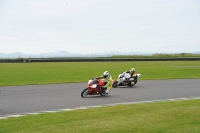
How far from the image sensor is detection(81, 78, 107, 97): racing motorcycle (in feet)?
53.6

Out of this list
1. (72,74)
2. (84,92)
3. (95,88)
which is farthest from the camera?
(72,74)

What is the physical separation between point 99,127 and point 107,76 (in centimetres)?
803

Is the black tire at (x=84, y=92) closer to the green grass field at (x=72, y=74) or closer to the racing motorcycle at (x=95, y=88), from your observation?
the racing motorcycle at (x=95, y=88)

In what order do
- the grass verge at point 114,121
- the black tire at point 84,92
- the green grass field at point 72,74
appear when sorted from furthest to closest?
the green grass field at point 72,74
the black tire at point 84,92
the grass verge at point 114,121


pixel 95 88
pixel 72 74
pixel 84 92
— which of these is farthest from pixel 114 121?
pixel 72 74

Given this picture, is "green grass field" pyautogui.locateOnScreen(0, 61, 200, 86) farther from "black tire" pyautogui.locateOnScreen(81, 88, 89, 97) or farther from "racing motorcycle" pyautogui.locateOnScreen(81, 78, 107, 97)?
"black tire" pyautogui.locateOnScreen(81, 88, 89, 97)

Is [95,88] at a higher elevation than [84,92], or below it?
higher

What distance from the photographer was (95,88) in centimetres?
1644

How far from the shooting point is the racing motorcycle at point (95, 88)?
53.6 ft

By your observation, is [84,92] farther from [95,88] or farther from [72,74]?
[72,74]

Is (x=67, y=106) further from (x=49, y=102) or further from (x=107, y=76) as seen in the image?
(x=107, y=76)

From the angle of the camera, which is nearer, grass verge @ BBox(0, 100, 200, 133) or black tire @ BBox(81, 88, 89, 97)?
grass verge @ BBox(0, 100, 200, 133)

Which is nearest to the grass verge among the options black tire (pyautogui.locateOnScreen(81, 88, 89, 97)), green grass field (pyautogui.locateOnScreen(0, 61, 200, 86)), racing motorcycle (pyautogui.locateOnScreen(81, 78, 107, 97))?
black tire (pyautogui.locateOnScreen(81, 88, 89, 97))

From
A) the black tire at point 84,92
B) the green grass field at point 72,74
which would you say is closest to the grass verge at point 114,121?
the black tire at point 84,92
